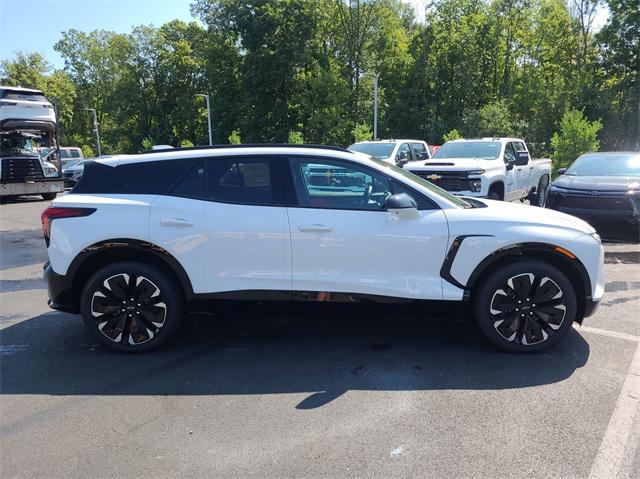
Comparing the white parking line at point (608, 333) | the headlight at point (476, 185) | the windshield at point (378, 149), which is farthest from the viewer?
the windshield at point (378, 149)

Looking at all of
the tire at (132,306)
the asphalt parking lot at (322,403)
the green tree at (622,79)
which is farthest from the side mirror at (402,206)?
the green tree at (622,79)

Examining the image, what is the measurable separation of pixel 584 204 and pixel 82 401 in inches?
331

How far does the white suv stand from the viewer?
4.13m

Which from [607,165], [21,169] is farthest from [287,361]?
[21,169]

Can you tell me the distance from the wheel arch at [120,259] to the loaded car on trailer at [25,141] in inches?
623

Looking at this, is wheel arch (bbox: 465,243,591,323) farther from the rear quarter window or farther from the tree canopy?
the tree canopy

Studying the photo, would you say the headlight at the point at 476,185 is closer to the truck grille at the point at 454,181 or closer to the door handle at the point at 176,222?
the truck grille at the point at 454,181

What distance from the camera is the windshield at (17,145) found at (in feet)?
58.1

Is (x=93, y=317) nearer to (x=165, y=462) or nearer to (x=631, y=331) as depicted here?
(x=165, y=462)

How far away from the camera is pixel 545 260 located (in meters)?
4.23

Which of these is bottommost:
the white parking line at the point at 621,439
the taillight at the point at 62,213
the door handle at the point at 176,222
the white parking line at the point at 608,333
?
the white parking line at the point at 621,439

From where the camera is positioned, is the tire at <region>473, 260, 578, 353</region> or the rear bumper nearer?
the tire at <region>473, 260, 578, 353</region>

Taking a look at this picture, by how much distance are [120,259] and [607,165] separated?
9419 millimetres

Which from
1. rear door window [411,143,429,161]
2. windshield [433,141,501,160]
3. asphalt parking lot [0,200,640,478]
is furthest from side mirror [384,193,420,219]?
rear door window [411,143,429,161]
